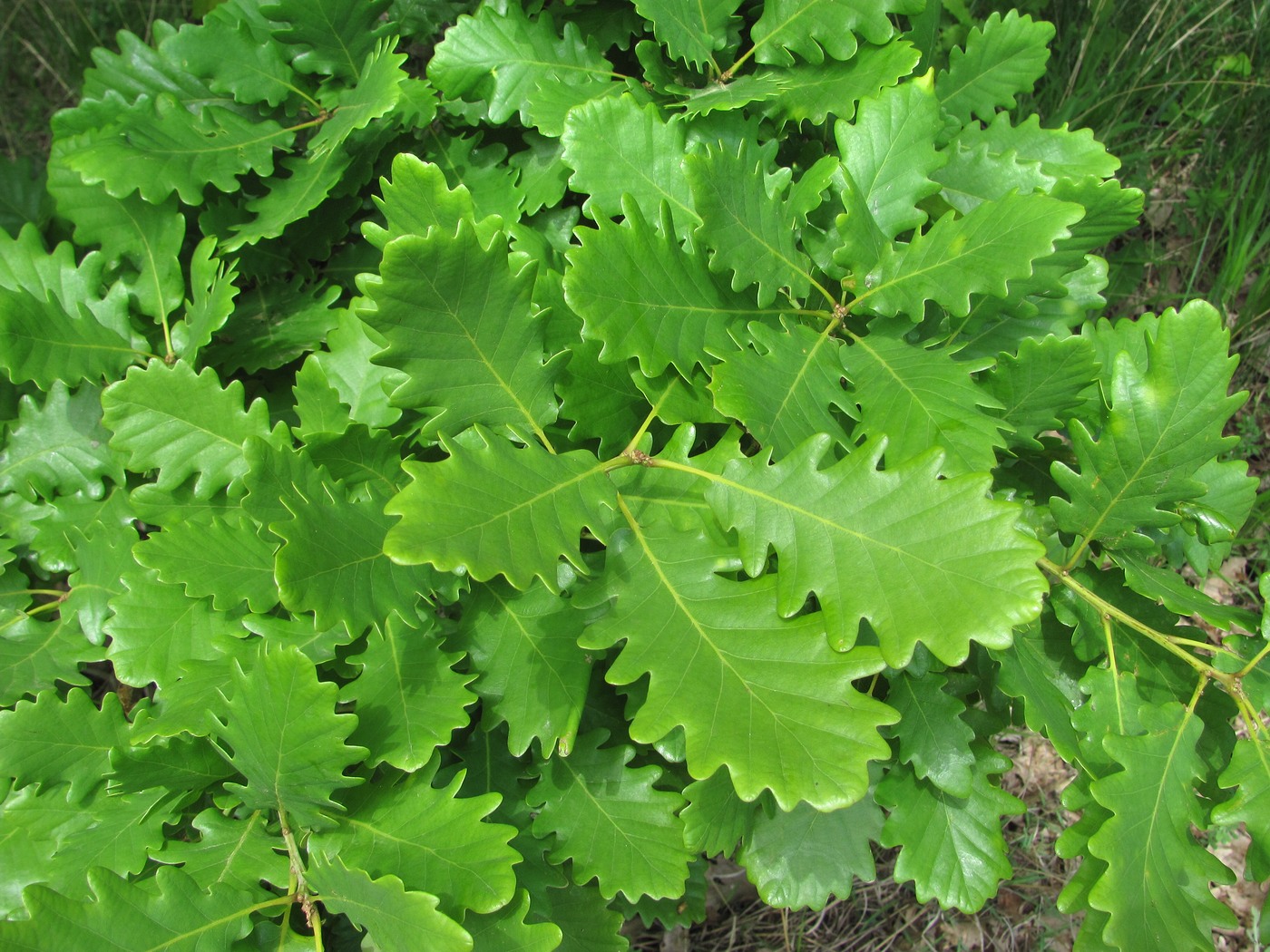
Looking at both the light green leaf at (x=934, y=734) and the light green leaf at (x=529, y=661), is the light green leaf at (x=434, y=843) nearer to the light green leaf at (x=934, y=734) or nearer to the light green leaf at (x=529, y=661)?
the light green leaf at (x=529, y=661)

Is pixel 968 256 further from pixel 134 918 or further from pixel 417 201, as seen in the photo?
pixel 134 918

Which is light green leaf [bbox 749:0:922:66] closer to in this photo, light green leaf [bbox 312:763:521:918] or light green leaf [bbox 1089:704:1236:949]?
light green leaf [bbox 1089:704:1236:949]

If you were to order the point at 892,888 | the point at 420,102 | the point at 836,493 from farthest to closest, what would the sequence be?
the point at 892,888 → the point at 420,102 → the point at 836,493

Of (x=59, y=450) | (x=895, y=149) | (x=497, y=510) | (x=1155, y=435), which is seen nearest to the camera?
(x=497, y=510)

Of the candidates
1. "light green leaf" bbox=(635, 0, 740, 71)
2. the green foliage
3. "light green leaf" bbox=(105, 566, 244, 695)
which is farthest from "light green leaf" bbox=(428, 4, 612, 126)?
"light green leaf" bbox=(105, 566, 244, 695)

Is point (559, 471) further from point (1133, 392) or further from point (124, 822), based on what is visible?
point (124, 822)

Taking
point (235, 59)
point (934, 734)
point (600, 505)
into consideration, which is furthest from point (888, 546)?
point (235, 59)

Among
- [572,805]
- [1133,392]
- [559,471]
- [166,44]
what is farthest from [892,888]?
[166,44]
